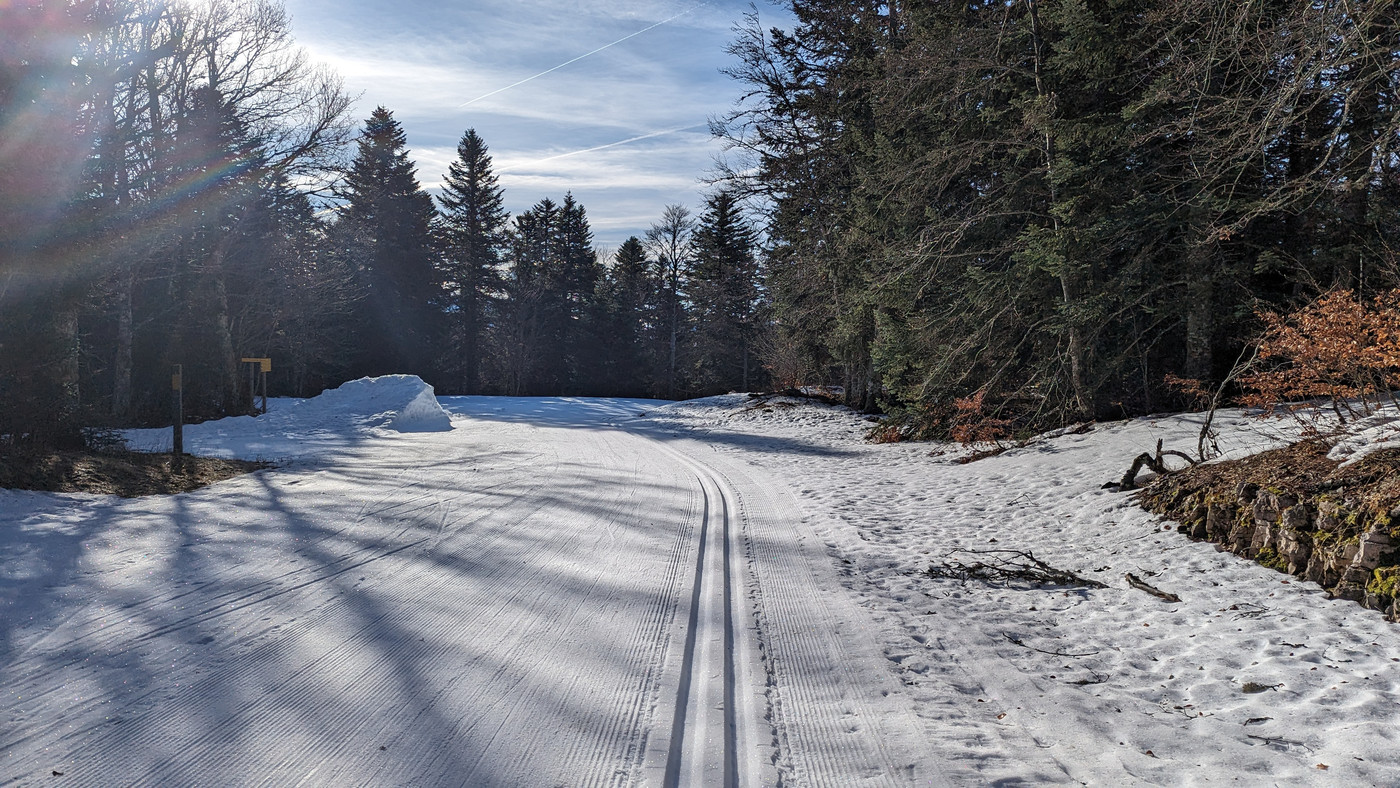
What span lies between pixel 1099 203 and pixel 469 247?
131 feet

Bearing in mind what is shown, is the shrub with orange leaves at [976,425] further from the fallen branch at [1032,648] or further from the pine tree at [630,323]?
the pine tree at [630,323]

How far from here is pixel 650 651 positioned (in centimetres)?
422

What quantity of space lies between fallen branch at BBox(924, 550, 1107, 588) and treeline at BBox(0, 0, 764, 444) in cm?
1085

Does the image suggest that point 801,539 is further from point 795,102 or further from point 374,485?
point 795,102

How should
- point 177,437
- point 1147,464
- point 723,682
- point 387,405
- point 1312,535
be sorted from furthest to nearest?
1. point 387,405
2. point 177,437
3. point 1147,464
4. point 1312,535
5. point 723,682

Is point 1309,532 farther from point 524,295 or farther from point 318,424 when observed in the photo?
point 524,295

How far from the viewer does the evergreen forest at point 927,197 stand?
8680 mm

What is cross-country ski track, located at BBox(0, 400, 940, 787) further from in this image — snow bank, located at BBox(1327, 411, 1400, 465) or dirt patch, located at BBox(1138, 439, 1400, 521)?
snow bank, located at BBox(1327, 411, 1400, 465)

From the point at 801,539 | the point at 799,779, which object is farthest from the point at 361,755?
the point at 801,539

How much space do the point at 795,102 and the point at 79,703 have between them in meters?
21.6

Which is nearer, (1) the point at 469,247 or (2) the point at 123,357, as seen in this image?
(2) the point at 123,357

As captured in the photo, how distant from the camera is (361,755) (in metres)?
2.96

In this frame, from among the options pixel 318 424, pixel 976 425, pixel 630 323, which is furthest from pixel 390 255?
pixel 976 425

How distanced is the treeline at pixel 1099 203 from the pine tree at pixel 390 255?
106 feet
